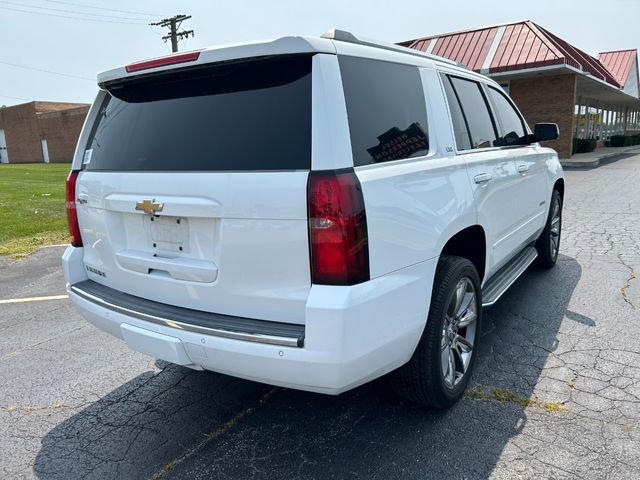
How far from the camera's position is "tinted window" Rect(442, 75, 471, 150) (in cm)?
328

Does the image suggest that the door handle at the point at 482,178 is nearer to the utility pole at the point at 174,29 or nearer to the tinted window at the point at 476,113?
the tinted window at the point at 476,113

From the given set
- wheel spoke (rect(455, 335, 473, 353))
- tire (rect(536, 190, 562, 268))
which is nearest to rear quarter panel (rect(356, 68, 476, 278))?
wheel spoke (rect(455, 335, 473, 353))

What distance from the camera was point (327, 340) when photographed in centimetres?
212

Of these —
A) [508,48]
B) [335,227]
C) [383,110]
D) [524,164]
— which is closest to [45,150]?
[508,48]

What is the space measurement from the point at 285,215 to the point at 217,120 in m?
0.68

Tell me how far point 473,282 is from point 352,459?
1.32m

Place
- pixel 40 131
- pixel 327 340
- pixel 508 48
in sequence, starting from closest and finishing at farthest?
pixel 327 340 → pixel 508 48 → pixel 40 131

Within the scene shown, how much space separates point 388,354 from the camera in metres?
2.38

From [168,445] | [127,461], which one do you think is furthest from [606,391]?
[127,461]

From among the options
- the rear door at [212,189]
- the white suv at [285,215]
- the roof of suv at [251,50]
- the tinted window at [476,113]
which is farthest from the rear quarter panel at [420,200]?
the roof of suv at [251,50]

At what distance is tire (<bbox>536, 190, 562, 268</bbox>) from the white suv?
8.68 ft

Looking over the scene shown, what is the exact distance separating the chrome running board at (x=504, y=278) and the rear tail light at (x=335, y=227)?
161 cm

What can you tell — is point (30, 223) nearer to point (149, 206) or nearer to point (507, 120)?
point (149, 206)

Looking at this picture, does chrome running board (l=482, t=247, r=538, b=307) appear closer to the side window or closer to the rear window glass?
the side window
